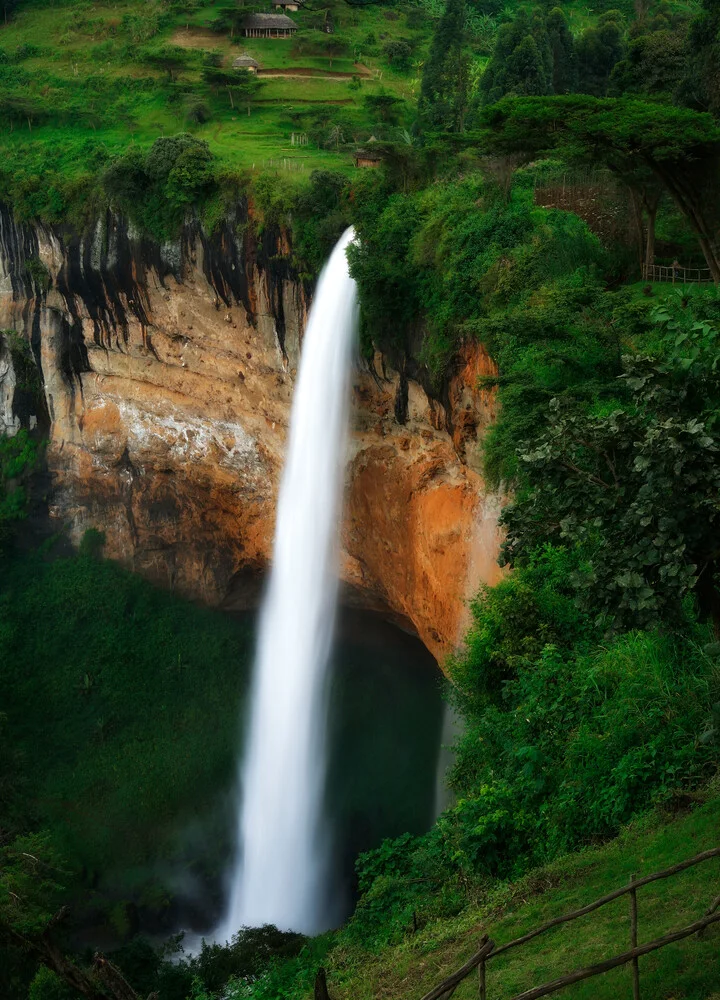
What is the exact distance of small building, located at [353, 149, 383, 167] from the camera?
20431 mm

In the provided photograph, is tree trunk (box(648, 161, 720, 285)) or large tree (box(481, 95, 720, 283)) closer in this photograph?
large tree (box(481, 95, 720, 283))

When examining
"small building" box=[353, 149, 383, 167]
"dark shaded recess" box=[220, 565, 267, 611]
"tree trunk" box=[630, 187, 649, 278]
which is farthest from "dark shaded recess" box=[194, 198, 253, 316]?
"tree trunk" box=[630, 187, 649, 278]

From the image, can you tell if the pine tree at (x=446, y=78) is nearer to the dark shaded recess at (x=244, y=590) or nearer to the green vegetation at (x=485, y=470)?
the green vegetation at (x=485, y=470)

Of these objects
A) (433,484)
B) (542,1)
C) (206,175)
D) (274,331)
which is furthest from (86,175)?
(542,1)

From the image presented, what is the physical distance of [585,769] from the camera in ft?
30.3

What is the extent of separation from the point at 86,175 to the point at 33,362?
535 centimetres

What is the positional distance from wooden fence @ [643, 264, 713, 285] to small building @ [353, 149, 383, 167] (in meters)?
6.09

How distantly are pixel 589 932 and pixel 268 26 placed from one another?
34.9m

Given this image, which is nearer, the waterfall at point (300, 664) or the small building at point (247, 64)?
the waterfall at point (300, 664)

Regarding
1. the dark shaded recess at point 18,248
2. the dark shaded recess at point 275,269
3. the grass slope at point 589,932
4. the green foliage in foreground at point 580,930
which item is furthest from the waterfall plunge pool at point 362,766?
the grass slope at point 589,932

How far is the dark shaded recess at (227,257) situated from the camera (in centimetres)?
2122

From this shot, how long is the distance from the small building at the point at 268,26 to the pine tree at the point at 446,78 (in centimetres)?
863

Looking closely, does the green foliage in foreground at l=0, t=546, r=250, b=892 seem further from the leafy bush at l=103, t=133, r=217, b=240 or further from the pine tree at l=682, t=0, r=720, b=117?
the pine tree at l=682, t=0, r=720, b=117

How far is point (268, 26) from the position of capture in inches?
1409
